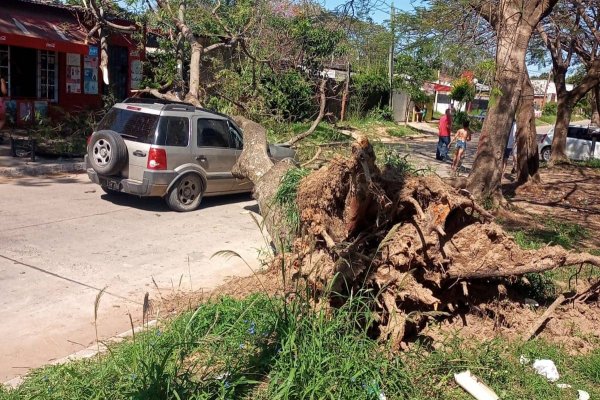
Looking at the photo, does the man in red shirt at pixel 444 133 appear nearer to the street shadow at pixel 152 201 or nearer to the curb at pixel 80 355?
the street shadow at pixel 152 201

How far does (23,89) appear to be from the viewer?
18.2 meters

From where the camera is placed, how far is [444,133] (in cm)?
1983

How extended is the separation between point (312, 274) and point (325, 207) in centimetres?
84

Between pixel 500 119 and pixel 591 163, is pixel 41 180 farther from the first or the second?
pixel 591 163

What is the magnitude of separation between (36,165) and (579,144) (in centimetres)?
2014

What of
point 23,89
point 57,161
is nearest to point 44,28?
point 23,89

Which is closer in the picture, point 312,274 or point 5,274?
point 312,274

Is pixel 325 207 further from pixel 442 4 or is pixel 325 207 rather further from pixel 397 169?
pixel 442 4

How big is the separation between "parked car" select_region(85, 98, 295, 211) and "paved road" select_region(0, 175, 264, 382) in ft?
1.44

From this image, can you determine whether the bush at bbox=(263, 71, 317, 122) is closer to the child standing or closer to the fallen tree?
the child standing

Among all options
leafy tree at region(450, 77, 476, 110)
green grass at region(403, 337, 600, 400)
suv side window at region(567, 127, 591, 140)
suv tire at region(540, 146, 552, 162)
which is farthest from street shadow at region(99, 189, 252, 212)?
suv side window at region(567, 127, 591, 140)

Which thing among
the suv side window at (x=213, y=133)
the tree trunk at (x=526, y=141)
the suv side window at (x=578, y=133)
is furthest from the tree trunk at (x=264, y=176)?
the suv side window at (x=578, y=133)

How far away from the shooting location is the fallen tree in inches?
192

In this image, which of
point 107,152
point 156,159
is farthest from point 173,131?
point 107,152
